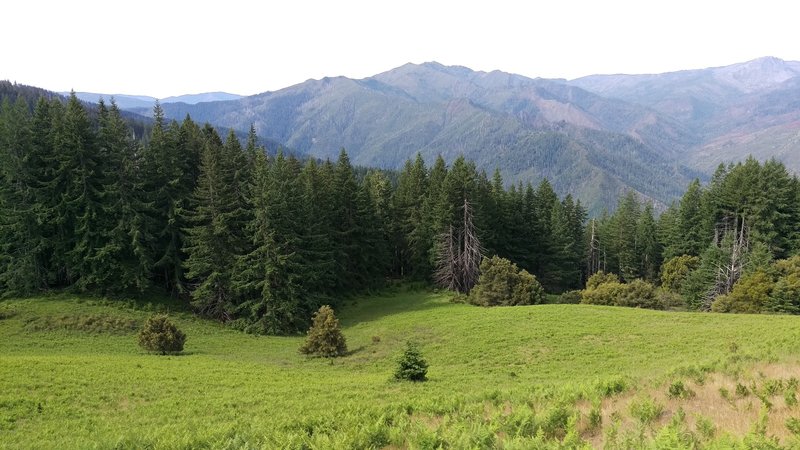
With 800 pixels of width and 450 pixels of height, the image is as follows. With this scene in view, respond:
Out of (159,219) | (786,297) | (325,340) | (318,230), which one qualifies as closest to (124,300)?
(159,219)

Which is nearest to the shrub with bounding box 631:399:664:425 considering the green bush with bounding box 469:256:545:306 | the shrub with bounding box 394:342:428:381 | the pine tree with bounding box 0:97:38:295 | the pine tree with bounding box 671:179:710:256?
the shrub with bounding box 394:342:428:381

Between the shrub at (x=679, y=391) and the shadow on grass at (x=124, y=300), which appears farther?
the shadow on grass at (x=124, y=300)

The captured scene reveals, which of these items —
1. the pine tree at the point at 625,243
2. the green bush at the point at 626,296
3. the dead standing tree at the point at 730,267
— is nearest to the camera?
the green bush at the point at 626,296

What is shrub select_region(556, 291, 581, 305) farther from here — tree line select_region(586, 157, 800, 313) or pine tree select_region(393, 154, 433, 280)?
pine tree select_region(393, 154, 433, 280)

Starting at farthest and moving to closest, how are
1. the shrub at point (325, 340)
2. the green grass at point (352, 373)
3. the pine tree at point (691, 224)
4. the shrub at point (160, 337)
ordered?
the pine tree at point (691, 224) → the shrub at point (325, 340) → the shrub at point (160, 337) → the green grass at point (352, 373)

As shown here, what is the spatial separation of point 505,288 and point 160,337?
29843mm

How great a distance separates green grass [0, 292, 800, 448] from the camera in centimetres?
1116

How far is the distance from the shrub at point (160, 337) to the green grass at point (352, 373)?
793 millimetres

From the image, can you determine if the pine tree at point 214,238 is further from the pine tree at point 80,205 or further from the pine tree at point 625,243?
the pine tree at point 625,243

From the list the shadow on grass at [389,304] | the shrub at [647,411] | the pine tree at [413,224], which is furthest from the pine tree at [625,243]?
the shrub at [647,411]

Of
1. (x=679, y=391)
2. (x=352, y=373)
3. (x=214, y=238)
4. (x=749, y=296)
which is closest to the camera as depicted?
(x=679, y=391)

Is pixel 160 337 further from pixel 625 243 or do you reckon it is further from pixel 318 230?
pixel 625 243

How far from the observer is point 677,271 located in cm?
5828

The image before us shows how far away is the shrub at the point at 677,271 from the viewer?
2260 inches
